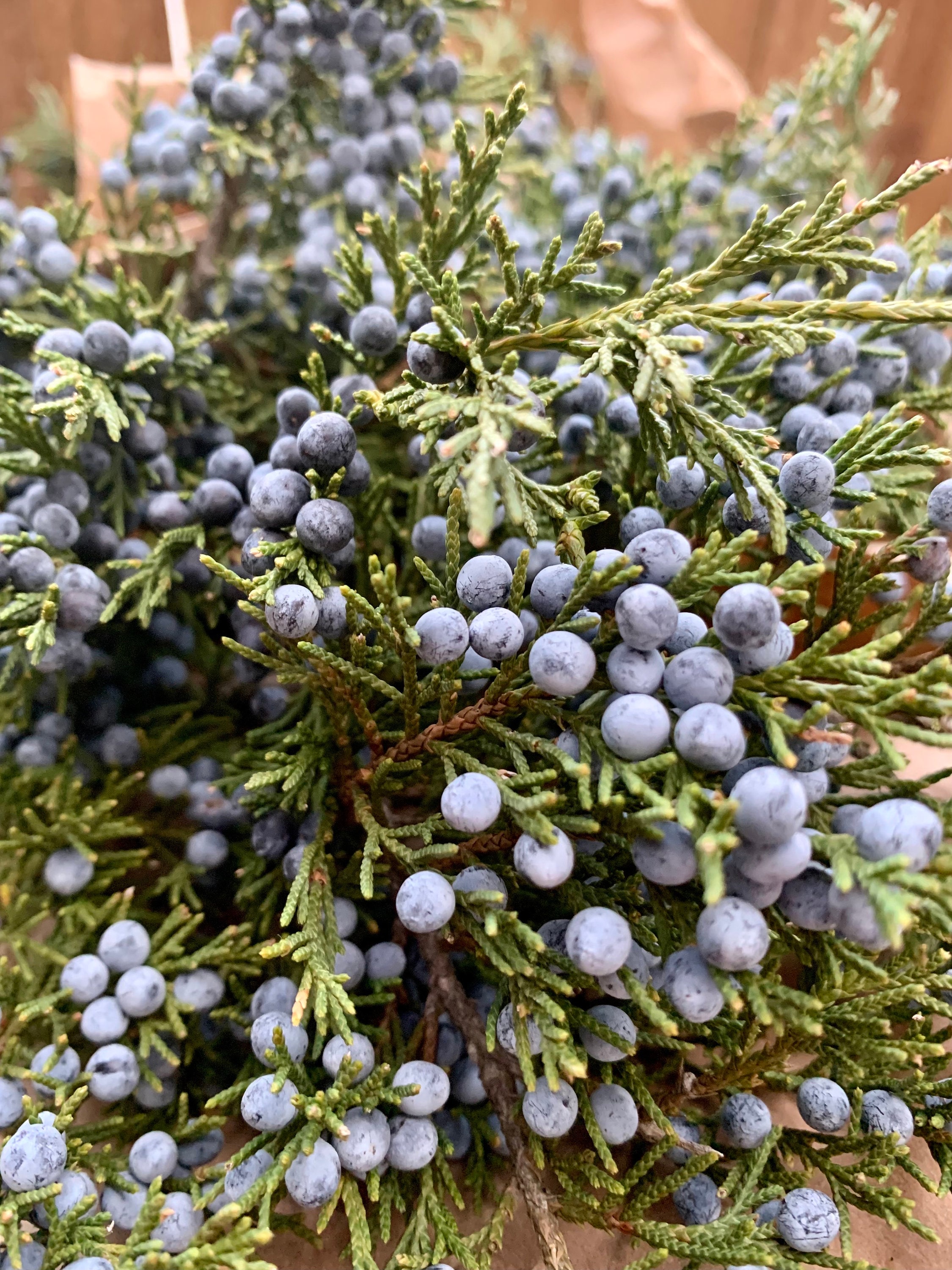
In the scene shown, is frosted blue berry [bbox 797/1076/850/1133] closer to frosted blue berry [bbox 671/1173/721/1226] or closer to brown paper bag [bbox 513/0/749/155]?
frosted blue berry [bbox 671/1173/721/1226]

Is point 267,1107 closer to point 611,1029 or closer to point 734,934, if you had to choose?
point 611,1029

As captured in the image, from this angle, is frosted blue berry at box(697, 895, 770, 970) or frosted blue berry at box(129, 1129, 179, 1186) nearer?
frosted blue berry at box(697, 895, 770, 970)

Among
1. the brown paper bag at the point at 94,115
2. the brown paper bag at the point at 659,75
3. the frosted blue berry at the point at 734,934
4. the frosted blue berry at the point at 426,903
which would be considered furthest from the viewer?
the brown paper bag at the point at 659,75

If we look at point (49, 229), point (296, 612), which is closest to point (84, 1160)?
point (296, 612)

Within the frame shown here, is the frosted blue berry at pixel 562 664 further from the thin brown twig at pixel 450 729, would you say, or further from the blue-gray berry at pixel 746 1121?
the blue-gray berry at pixel 746 1121

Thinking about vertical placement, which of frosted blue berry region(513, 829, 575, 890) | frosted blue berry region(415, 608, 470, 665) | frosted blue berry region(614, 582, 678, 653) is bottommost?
frosted blue berry region(513, 829, 575, 890)

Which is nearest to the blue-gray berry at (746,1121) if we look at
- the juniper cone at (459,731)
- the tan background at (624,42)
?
the juniper cone at (459,731)

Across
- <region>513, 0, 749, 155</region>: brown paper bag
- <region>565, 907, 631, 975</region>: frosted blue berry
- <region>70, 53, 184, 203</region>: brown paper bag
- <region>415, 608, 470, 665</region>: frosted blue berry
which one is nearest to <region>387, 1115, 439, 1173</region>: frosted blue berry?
<region>565, 907, 631, 975</region>: frosted blue berry

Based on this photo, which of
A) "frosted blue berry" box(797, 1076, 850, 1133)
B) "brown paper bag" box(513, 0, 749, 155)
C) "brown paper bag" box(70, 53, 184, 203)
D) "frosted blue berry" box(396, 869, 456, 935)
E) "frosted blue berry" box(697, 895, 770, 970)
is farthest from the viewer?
"brown paper bag" box(513, 0, 749, 155)
